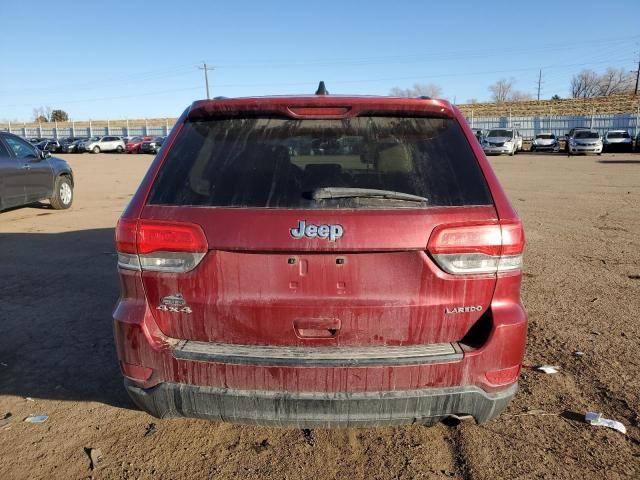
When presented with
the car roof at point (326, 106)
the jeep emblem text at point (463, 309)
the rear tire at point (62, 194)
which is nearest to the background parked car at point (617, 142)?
the rear tire at point (62, 194)

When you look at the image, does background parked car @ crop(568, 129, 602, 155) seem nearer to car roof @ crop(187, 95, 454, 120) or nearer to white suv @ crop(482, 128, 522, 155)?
white suv @ crop(482, 128, 522, 155)

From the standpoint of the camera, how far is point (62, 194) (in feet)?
38.1

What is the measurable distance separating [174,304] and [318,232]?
29.3 inches

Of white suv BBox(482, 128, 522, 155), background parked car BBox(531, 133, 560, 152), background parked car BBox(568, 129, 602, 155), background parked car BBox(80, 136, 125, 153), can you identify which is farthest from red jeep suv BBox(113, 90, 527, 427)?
background parked car BBox(80, 136, 125, 153)

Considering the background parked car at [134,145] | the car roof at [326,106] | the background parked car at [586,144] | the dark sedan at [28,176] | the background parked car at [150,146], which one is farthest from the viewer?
the background parked car at [134,145]

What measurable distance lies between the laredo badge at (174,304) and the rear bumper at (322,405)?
34cm

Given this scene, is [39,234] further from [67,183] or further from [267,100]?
[267,100]

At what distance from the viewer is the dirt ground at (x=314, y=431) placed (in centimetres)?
263

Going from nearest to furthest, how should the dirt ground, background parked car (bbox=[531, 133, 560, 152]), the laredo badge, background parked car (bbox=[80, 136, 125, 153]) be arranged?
the laredo badge, the dirt ground, background parked car (bbox=[531, 133, 560, 152]), background parked car (bbox=[80, 136, 125, 153])

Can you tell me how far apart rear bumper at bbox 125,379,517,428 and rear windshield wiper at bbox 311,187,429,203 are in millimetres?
858

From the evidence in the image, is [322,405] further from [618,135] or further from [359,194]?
[618,135]

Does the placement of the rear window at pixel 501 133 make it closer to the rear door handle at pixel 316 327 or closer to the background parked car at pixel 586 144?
the background parked car at pixel 586 144

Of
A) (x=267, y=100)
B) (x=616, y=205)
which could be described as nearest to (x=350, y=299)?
(x=267, y=100)

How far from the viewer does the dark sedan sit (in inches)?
374
